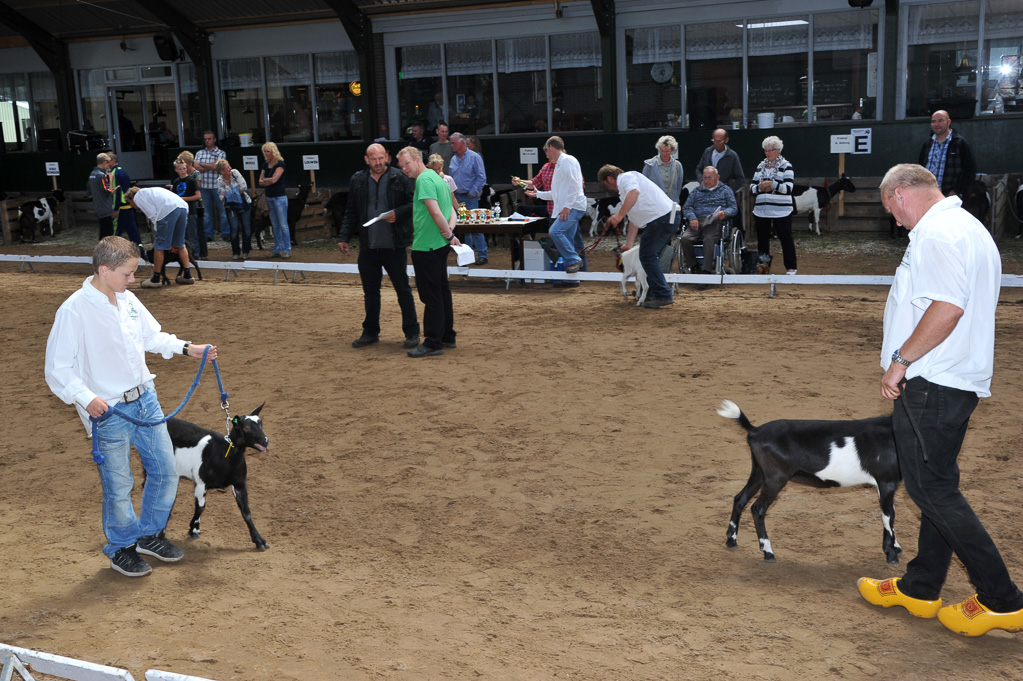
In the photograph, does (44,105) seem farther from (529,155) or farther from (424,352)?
(424,352)

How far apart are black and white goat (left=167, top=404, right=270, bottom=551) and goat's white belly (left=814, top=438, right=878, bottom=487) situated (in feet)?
10.1

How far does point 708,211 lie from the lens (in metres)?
11.8

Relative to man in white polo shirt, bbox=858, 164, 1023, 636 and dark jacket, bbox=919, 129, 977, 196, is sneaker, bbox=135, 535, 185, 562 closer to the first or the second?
man in white polo shirt, bbox=858, 164, 1023, 636

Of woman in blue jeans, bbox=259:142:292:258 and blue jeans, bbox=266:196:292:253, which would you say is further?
blue jeans, bbox=266:196:292:253

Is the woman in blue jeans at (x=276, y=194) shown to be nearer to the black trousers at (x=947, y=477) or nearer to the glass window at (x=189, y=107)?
the glass window at (x=189, y=107)

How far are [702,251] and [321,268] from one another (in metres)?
5.45

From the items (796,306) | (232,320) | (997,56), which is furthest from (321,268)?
(997,56)

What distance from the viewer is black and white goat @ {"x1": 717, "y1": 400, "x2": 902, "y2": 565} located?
15.8 ft

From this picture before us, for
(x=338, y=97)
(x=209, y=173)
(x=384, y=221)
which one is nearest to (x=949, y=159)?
(x=384, y=221)

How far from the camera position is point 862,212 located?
16984 mm

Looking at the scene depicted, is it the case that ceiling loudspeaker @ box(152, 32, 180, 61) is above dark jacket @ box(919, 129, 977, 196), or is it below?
above

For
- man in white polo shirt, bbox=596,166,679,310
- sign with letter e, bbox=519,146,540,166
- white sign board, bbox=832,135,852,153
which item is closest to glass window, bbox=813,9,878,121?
white sign board, bbox=832,135,852,153

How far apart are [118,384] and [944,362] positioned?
389 cm

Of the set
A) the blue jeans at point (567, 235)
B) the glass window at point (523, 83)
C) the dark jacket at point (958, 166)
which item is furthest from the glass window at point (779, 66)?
the blue jeans at point (567, 235)
